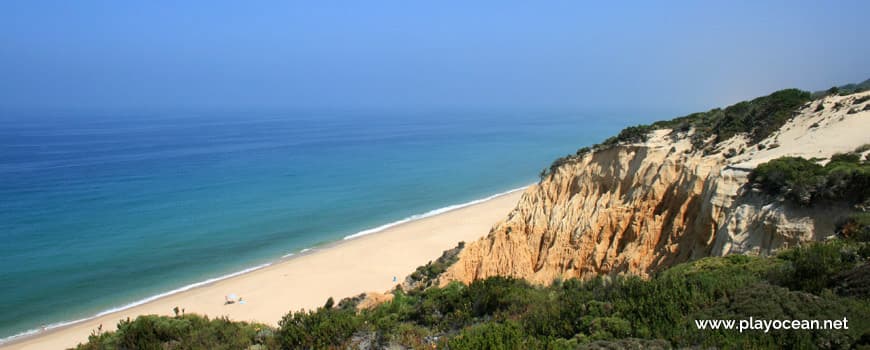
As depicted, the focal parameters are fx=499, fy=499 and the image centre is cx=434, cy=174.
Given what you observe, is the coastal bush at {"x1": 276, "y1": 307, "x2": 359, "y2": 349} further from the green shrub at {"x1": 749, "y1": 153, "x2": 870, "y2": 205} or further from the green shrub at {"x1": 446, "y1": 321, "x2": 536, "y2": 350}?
the green shrub at {"x1": 749, "y1": 153, "x2": 870, "y2": 205}

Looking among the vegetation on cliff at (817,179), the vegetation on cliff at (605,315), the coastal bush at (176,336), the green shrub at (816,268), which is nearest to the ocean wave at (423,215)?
the coastal bush at (176,336)

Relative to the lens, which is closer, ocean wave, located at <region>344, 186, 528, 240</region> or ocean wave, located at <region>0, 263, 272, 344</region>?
ocean wave, located at <region>0, 263, 272, 344</region>

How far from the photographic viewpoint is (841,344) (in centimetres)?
569

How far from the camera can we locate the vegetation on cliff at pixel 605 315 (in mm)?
6445

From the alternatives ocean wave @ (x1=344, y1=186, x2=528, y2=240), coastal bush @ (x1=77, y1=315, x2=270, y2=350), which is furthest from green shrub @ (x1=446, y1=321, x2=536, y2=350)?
ocean wave @ (x1=344, y1=186, x2=528, y2=240)

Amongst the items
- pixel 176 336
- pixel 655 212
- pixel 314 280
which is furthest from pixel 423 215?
pixel 176 336

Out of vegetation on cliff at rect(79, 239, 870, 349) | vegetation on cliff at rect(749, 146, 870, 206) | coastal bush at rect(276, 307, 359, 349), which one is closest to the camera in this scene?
vegetation on cliff at rect(79, 239, 870, 349)

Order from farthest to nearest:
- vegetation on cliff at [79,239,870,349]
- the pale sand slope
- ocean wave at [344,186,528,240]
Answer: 1. ocean wave at [344,186,528,240]
2. the pale sand slope
3. vegetation on cliff at [79,239,870,349]

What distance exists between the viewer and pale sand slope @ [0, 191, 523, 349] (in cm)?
2191

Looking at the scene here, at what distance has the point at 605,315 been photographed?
24.9 ft

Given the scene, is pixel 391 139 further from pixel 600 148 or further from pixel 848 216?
pixel 848 216

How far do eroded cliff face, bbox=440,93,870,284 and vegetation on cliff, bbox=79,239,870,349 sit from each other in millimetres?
2562

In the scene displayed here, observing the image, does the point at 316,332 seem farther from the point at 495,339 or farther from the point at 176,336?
the point at 176,336

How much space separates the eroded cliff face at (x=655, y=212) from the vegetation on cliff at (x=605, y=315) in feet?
8.41
